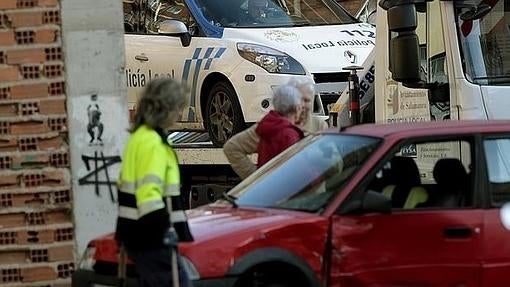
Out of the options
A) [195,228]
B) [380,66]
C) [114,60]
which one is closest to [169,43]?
[380,66]

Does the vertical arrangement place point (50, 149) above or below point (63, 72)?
below

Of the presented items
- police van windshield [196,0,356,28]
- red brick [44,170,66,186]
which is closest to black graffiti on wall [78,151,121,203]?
red brick [44,170,66,186]

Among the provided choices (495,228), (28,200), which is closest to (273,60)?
(28,200)

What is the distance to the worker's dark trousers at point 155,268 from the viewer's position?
5.98 metres

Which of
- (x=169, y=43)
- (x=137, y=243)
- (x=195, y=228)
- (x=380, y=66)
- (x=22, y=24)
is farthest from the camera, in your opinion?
(x=169, y=43)

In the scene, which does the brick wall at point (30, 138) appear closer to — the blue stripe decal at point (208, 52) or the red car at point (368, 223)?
the red car at point (368, 223)

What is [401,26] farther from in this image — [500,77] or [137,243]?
[137,243]

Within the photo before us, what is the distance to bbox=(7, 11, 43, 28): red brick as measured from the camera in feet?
27.1

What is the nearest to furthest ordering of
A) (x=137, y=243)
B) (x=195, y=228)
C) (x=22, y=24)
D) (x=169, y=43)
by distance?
(x=137, y=243), (x=195, y=228), (x=22, y=24), (x=169, y=43)

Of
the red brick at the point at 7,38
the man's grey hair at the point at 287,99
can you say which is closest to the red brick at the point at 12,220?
the red brick at the point at 7,38

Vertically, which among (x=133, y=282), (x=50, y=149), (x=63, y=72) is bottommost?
(x=133, y=282)

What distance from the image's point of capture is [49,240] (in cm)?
836

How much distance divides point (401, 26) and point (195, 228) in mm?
2842

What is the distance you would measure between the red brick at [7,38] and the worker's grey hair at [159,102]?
2.43 meters
